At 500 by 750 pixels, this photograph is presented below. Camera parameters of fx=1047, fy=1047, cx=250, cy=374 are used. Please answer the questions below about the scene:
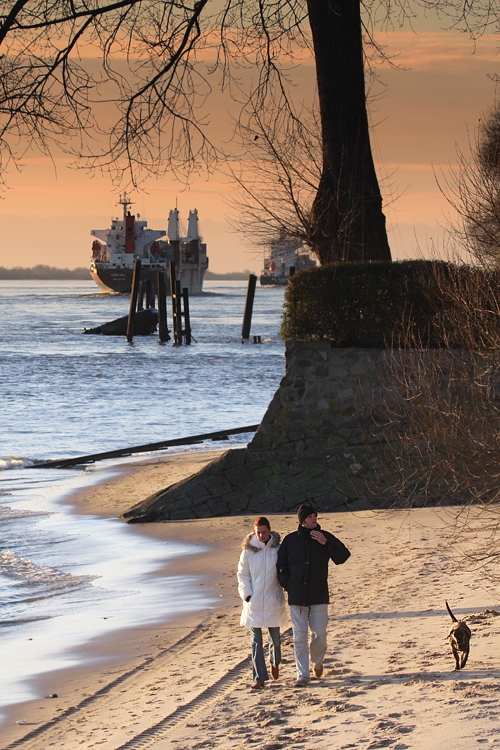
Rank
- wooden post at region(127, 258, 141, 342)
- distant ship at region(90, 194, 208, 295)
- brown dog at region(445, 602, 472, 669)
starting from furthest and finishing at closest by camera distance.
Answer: distant ship at region(90, 194, 208, 295)
wooden post at region(127, 258, 141, 342)
brown dog at region(445, 602, 472, 669)

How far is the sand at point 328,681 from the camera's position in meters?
5.26

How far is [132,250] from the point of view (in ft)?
372

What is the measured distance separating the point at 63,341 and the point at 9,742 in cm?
5399

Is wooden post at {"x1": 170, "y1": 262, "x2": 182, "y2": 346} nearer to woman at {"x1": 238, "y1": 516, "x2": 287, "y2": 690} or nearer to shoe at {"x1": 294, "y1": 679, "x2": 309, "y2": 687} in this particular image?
woman at {"x1": 238, "y1": 516, "x2": 287, "y2": 690}

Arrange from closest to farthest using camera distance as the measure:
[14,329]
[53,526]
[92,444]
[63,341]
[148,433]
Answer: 1. [53,526]
2. [92,444]
3. [148,433]
4. [63,341]
5. [14,329]

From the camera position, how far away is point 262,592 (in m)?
6.27

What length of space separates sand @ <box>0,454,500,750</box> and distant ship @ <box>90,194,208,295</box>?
9920 centimetres

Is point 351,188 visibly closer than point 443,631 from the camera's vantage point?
No

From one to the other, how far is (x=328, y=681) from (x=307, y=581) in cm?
59

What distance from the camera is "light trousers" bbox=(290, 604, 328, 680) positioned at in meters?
6.13

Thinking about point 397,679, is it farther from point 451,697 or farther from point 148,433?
point 148,433

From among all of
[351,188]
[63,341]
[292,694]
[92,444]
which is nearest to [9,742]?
[292,694]

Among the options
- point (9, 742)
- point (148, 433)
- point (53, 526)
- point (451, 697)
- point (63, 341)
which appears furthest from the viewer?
point (63, 341)

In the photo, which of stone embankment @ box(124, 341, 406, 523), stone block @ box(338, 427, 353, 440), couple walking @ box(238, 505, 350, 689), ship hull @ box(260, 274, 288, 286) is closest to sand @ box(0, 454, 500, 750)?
couple walking @ box(238, 505, 350, 689)
